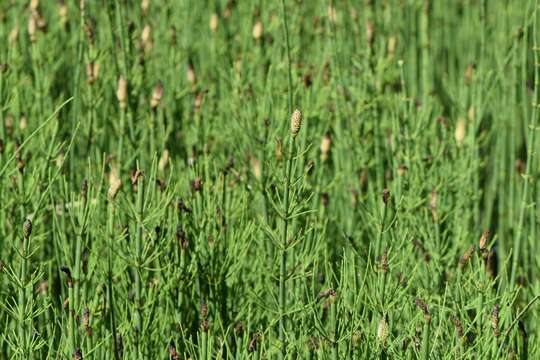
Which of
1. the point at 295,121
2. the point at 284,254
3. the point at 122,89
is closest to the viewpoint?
the point at 295,121

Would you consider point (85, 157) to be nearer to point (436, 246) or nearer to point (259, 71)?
point (259, 71)

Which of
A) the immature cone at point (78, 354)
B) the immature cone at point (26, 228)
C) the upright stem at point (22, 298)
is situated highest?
the immature cone at point (26, 228)

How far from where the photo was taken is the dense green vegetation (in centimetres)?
179

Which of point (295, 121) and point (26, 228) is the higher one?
point (295, 121)

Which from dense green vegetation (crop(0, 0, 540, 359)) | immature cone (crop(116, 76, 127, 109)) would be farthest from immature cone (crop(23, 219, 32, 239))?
immature cone (crop(116, 76, 127, 109))

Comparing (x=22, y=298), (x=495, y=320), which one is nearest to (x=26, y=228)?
(x=22, y=298)

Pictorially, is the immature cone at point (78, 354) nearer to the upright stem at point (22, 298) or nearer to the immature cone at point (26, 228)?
the upright stem at point (22, 298)

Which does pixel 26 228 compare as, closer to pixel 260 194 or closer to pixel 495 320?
pixel 260 194

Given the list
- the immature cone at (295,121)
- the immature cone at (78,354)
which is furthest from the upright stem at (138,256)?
the immature cone at (295,121)

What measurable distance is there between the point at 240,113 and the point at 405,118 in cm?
52

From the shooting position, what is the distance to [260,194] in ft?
7.38

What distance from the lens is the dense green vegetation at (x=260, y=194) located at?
5.86 ft

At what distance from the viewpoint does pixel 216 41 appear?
303 cm

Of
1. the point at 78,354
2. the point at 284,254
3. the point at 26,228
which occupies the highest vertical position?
the point at 26,228
